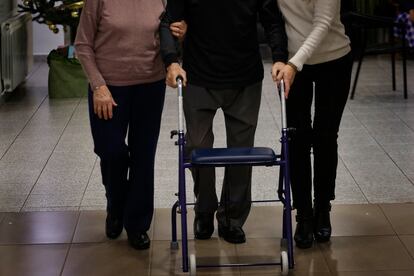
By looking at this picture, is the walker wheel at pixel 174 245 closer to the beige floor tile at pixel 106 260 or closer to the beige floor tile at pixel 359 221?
the beige floor tile at pixel 106 260

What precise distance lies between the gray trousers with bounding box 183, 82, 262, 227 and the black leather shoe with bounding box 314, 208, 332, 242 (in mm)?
343

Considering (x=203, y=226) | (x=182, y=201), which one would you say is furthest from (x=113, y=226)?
(x=182, y=201)

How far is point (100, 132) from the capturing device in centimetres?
384

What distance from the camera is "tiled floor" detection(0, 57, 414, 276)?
391 cm

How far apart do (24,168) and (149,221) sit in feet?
5.51

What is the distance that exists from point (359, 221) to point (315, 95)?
834 mm

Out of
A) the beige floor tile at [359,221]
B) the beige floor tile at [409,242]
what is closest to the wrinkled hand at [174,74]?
the beige floor tile at [359,221]

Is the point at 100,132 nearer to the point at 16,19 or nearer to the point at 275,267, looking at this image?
the point at 275,267

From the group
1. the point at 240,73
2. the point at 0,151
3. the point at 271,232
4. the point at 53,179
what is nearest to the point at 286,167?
the point at 240,73

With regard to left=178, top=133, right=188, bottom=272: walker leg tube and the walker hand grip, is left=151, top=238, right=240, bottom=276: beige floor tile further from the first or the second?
the walker hand grip

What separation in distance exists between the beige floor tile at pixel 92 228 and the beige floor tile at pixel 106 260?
78mm

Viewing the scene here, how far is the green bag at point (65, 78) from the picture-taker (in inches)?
291

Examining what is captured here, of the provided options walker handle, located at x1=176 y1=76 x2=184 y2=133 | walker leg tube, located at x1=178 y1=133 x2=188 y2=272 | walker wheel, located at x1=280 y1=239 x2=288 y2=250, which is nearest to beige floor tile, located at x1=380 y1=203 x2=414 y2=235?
walker wheel, located at x1=280 y1=239 x2=288 y2=250

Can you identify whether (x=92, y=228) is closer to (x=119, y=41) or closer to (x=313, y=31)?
(x=119, y=41)
